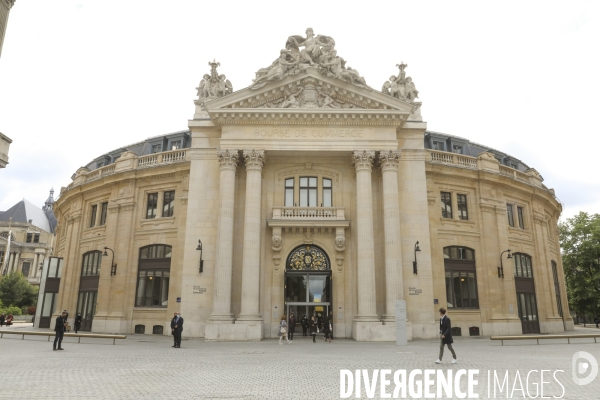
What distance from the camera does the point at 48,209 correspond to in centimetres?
14150

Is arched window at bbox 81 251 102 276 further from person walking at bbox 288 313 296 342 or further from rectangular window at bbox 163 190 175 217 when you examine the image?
person walking at bbox 288 313 296 342

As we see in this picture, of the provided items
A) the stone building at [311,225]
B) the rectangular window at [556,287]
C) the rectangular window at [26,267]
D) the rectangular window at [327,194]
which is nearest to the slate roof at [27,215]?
the rectangular window at [26,267]

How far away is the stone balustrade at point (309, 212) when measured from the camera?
3088 cm

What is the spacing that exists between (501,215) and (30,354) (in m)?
34.0

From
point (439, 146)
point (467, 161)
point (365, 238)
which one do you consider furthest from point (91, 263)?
point (467, 161)

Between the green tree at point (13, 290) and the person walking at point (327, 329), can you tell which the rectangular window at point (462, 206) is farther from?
the green tree at point (13, 290)

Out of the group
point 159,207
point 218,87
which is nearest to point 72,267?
point 159,207

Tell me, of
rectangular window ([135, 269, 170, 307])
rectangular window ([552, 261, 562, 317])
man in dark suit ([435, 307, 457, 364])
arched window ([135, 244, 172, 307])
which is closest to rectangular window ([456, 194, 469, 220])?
rectangular window ([552, 261, 562, 317])

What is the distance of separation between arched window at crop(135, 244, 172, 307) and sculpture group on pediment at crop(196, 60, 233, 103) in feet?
41.1

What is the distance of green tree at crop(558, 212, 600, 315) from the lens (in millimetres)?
51594

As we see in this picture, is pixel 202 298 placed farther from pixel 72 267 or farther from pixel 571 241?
pixel 571 241

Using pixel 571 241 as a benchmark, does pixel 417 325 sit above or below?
below

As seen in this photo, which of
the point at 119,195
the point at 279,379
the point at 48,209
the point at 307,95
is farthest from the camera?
the point at 48,209

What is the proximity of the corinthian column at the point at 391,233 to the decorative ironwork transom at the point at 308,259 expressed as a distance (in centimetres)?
447
